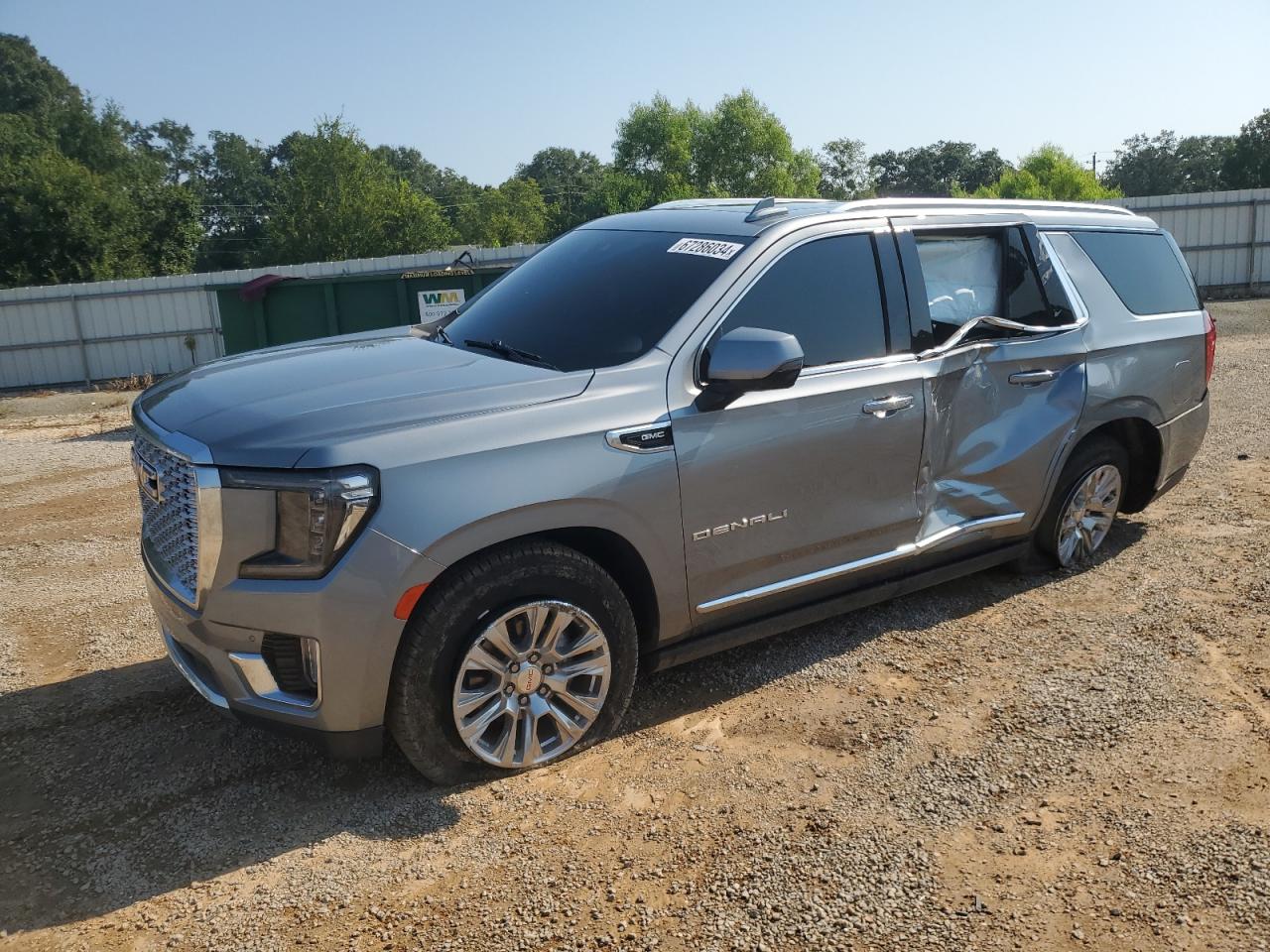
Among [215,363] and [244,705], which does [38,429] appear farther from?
[244,705]

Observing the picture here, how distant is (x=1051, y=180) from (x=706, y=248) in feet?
235

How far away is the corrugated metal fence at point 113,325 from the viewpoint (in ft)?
74.0

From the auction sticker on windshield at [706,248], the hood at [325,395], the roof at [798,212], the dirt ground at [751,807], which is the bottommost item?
the dirt ground at [751,807]

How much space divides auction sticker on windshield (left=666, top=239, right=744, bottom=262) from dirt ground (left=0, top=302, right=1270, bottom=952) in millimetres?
1828

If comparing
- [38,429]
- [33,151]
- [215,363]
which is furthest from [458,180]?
[215,363]

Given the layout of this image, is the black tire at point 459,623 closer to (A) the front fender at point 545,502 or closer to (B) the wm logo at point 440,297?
(A) the front fender at point 545,502

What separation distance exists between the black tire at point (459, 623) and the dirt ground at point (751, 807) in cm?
20

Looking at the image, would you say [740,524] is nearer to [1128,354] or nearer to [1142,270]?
[1128,354]

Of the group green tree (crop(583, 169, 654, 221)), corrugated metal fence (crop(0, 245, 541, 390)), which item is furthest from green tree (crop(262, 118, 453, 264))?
corrugated metal fence (crop(0, 245, 541, 390))

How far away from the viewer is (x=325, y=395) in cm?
338

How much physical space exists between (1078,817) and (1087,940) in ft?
2.06

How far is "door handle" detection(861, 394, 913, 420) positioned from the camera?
411cm

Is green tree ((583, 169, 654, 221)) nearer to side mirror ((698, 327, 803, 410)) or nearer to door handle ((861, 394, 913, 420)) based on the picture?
door handle ((861, 394, 913, 420))

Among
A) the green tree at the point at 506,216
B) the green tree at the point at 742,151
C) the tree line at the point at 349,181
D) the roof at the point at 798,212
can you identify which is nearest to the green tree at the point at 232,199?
the tree line at the point at 349,181
